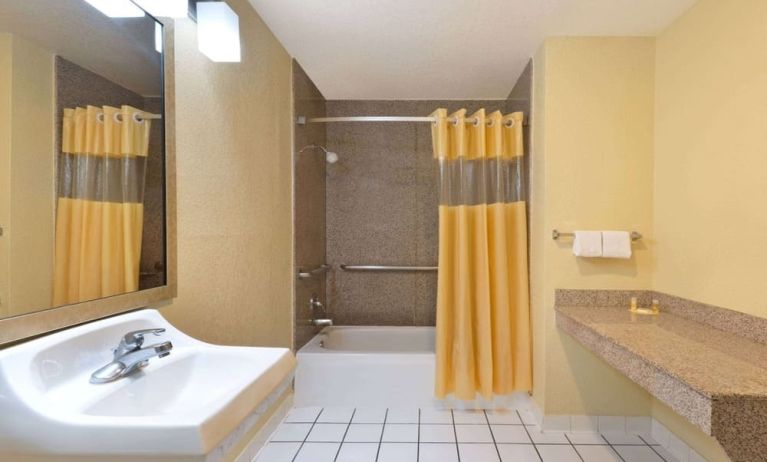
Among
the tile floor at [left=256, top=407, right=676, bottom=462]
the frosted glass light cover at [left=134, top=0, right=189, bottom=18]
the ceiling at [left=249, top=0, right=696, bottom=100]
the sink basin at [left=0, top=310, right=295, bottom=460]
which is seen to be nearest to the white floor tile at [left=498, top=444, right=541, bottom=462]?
the tile floor at [left=256, top=407, right=676, bottom=462]

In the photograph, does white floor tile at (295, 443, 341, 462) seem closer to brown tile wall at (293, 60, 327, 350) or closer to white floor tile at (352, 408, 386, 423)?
white floor tile at (352, 408, 386, 423)

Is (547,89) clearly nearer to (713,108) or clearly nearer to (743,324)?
(713,108)

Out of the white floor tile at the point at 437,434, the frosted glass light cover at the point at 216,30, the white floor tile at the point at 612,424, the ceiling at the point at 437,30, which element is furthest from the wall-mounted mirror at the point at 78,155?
the white floor tile at the point at 612,424

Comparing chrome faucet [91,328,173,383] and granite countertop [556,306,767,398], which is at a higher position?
chrome faucet [91,328,173,383]

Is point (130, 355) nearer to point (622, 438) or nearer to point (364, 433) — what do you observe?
point (364, 433)

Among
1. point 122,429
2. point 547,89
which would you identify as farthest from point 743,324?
point 122,429

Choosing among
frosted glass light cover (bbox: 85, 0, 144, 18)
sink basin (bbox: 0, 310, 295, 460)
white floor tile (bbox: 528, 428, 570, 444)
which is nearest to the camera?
sink basin (bbox: 0, 310, 295, 460)

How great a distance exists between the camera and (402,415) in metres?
2.50

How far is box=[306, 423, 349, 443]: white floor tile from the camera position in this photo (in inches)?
86.9

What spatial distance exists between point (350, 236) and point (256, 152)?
1.47m

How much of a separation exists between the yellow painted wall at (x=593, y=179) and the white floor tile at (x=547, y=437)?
12 centimetres

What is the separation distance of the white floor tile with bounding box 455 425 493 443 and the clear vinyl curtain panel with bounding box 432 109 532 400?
0.18 metres

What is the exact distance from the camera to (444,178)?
256cm

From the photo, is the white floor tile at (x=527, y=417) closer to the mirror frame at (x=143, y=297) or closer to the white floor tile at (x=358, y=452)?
the white floor tile at (x=358, y=452)
